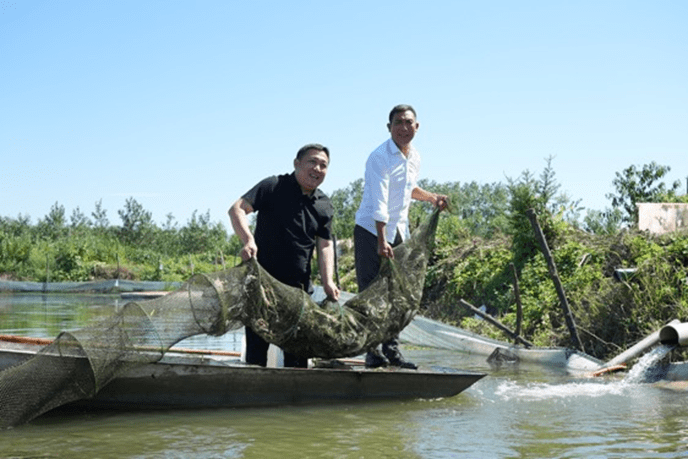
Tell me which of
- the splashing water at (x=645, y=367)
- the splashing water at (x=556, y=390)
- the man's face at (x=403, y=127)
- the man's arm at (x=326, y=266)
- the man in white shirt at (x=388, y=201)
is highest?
the man's face at (x=403, y=127)

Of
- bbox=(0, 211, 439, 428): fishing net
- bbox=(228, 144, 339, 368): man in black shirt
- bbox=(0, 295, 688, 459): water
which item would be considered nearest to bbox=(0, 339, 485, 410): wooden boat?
bbox=(0, 295, 688, 459): water

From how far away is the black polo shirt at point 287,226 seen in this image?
20.6ft

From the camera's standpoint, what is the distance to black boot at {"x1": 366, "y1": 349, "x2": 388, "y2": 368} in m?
6.98

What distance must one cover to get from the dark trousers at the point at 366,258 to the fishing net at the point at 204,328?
199 mm

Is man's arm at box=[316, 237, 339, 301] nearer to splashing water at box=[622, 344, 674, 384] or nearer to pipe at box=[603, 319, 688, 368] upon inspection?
splashing water at box=[622, 344, 674, 384]

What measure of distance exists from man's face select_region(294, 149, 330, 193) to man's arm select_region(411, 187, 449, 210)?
3.70ft

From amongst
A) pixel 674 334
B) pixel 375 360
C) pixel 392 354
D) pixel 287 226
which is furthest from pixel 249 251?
pixel 674 334

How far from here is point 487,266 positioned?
13742 mm

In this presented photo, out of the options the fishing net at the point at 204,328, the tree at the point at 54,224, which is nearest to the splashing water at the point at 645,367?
the fishing net at the point at 204,328

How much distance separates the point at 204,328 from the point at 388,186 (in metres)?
2.01

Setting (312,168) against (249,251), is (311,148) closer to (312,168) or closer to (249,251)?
(312,168)

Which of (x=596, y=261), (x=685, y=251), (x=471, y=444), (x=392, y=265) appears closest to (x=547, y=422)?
(x=471, y=444)

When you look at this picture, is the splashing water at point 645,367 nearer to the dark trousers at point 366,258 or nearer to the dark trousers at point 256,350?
the dark trousers at point 366,258

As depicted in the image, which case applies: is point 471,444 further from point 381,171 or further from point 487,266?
point 487,266
